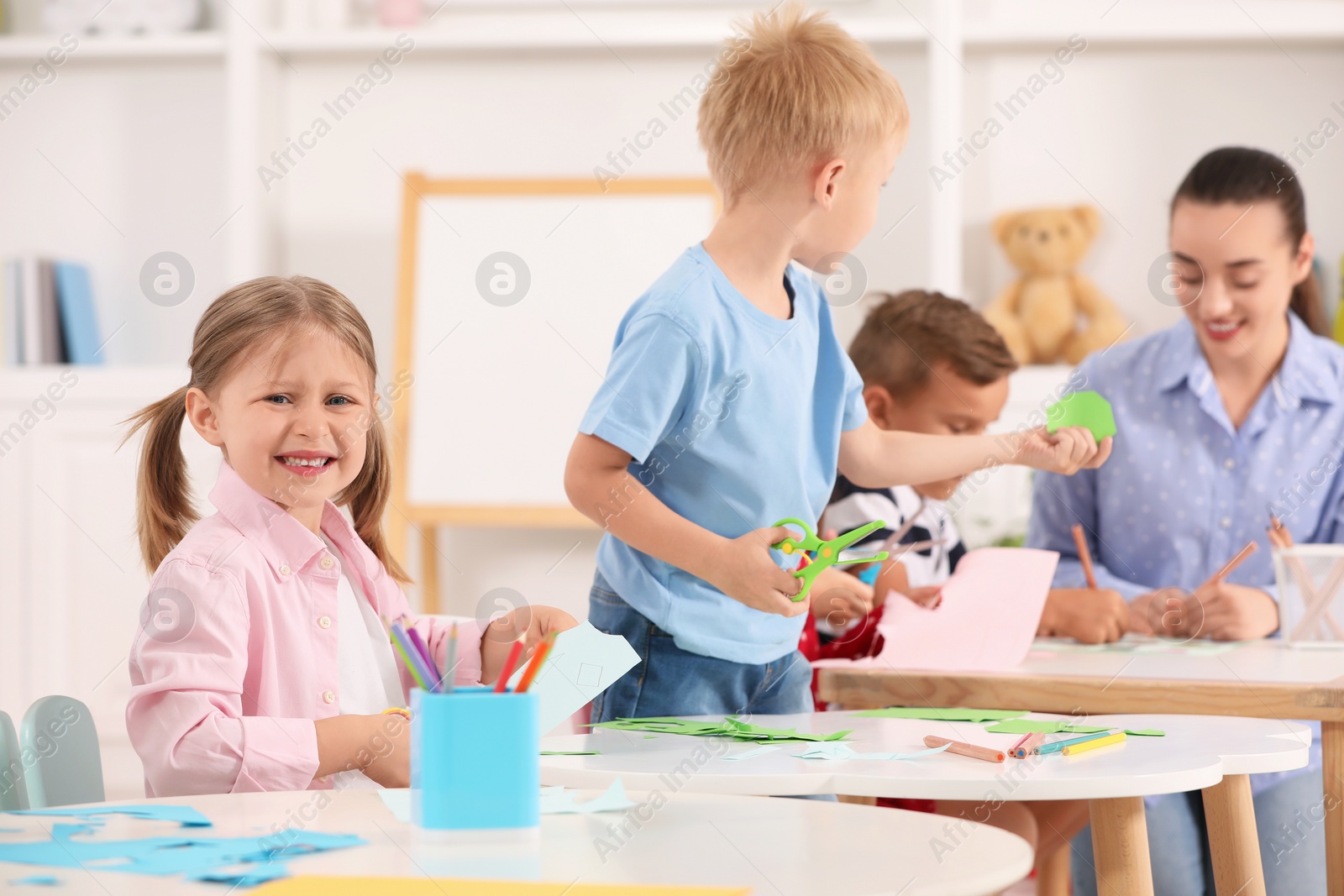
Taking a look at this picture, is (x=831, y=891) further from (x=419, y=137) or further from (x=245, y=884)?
(x=419, y=137)

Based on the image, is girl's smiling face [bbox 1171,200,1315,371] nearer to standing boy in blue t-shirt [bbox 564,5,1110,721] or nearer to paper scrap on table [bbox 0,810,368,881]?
standing boy in blue t-shirt [bbox 564,5,1110,721]

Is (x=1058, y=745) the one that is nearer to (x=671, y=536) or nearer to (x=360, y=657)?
(x=671, y=536)

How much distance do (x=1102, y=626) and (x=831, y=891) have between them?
1.12m

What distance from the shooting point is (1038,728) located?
38.1 inches

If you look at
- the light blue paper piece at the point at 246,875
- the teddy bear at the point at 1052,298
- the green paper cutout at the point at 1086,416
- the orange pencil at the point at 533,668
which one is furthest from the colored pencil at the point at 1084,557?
the teddy bear at the point at 1052,298

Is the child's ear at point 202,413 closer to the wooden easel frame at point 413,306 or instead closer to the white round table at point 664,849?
the white round table at point 664,849

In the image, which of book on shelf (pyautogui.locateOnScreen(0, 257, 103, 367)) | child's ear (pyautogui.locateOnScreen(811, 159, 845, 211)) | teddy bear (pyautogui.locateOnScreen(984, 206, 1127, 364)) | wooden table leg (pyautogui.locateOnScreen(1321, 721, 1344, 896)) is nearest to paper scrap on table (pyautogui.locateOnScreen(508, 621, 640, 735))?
child's ear (pyautogui.locateOnScreen(811, 159, 845, 211))

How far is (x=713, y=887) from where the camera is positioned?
55 centimetres

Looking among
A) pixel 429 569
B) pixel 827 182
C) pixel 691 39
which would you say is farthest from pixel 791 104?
pixel 429 569

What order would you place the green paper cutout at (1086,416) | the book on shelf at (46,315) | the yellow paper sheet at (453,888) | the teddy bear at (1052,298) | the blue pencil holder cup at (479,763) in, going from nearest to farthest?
the yellow paper sheet at (453,888)
the blue pencil holder cup at (479,763)
the green paper cutout at (1086,416)
the teddy bear at (1052,298)
the book on shelf at (46,315)

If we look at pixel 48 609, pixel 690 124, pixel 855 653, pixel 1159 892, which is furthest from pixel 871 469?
pixel 48 609

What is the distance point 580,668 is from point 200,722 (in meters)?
0.29

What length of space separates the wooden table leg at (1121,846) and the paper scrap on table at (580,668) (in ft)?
1.13

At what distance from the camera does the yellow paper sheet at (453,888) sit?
21.4 inches
